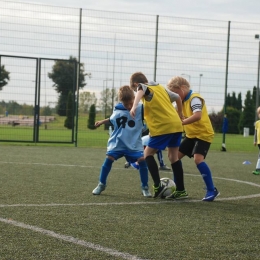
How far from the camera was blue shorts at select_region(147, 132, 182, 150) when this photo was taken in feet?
25.3

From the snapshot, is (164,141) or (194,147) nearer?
(164,141)

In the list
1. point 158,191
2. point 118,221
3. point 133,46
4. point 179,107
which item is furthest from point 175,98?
point 133,46

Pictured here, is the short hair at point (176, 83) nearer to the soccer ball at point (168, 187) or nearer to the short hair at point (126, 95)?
the short hair at point (126, 95)

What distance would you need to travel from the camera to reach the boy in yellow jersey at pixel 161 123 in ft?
25.1

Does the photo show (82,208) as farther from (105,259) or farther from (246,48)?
(246,48)

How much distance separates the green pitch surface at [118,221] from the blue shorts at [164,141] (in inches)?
27.1

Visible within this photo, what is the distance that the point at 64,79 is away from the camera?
21.0 meters

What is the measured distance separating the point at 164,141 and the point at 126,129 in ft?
1.87

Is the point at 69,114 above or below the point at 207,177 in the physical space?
above

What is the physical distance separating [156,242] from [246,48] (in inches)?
693

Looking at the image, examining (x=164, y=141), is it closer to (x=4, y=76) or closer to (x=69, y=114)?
(x=4, y=76)

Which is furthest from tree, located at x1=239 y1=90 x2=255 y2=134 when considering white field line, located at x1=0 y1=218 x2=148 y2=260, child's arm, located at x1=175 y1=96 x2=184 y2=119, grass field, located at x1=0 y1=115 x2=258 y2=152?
white field line, located at x1=0 y1=218 x2=148 y2=260

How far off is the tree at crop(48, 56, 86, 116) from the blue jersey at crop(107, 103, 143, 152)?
1273 cm

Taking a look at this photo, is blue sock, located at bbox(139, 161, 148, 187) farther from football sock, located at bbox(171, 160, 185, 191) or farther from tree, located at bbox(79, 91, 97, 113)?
tree, located at bbox(79, 91, 97, 113)
